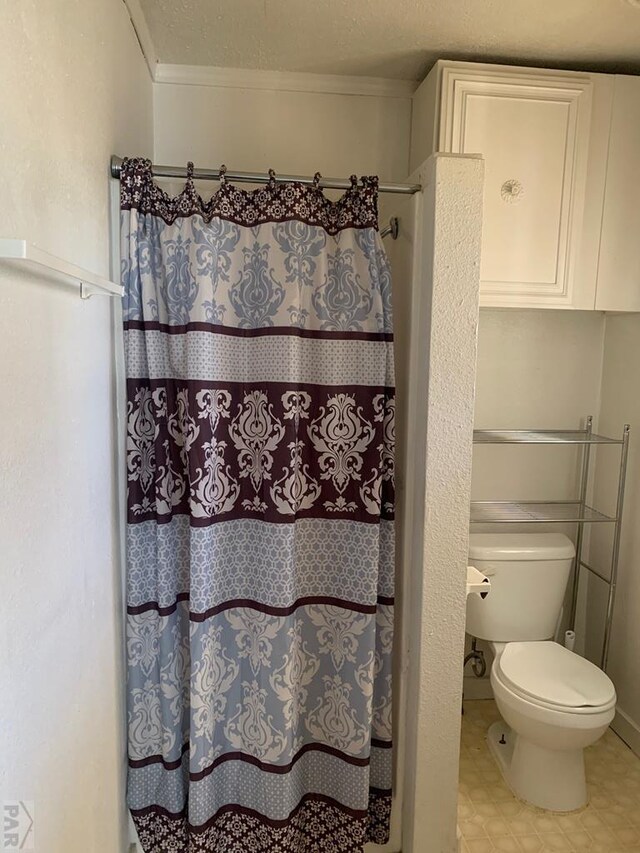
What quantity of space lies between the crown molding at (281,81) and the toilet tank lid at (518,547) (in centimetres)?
165

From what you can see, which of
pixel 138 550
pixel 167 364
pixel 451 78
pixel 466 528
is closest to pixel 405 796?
pixel 466 528

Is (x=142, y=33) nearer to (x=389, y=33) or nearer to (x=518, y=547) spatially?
(x=389, y=33)

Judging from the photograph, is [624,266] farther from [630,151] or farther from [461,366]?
[461,366]

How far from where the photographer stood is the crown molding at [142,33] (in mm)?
1569

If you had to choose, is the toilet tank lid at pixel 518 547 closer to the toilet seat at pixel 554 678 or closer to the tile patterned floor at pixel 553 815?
the toilet seat at pixel 554 678

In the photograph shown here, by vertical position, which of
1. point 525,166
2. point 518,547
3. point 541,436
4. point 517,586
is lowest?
point 517,586

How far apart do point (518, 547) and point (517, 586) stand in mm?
144

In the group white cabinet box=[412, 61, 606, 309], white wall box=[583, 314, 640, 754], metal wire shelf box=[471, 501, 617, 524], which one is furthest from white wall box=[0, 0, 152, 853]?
white wall box=[583, 314, 640, 754]

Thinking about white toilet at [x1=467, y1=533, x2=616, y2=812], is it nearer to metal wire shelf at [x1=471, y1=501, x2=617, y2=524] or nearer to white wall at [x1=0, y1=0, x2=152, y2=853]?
metal wire shelf at [x1=471, y1=501, x2=617, y2=524]

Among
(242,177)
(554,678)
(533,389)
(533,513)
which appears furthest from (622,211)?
(554,678)

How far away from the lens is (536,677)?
6.49 ft

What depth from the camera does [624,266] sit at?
80.7 inches

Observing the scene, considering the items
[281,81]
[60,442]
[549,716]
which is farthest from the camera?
[281,81]

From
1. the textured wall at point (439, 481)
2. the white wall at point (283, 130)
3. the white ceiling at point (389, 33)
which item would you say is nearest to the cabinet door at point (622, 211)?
the white ceiling at point (389, 33)
